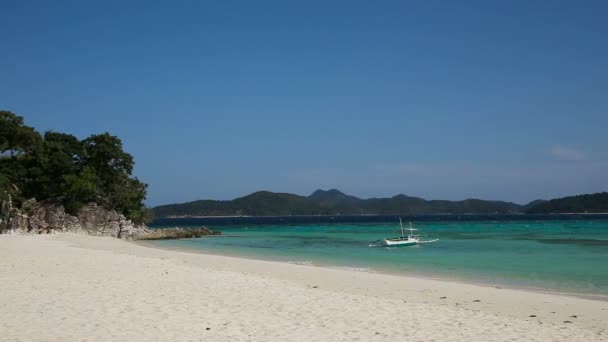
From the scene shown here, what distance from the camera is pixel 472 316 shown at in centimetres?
1058

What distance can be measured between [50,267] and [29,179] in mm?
40657

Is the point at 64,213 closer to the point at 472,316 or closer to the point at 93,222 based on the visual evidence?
the point at 93,222

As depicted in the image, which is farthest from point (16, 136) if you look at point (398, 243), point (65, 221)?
point (398, 243)

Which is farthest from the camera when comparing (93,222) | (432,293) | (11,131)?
(93,222)

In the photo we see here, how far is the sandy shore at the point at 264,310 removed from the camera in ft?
28.3

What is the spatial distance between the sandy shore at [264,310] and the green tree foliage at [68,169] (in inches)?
1501

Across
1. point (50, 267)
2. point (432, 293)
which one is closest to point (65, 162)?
point (50, 267)

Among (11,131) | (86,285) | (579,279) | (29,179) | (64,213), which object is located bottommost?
(579,279)

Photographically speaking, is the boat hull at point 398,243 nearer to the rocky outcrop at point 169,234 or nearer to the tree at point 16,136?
the rocky outcrop at point 169,234

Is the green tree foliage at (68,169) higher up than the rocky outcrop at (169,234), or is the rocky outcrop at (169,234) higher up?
the green tree foliage at (68,169)

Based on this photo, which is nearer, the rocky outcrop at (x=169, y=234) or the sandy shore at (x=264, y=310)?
the sandy shore at (x=264, y=310)

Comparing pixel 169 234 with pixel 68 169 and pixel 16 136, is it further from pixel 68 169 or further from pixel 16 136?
pixel 16 136

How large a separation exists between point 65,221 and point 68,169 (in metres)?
5.93

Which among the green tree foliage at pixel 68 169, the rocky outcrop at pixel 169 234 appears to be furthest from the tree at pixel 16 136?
the rocky outcrop at pixel 169 234
